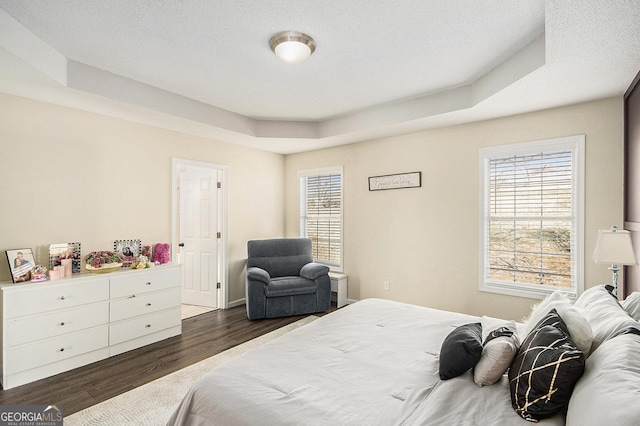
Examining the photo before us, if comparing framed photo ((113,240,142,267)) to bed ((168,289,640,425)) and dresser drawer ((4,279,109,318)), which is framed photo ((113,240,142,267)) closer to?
dresser drawer ((4,279,109,318))

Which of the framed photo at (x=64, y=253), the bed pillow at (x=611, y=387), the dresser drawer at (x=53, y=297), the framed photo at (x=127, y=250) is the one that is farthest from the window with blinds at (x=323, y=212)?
the bed pillow at (x=611, y=387)

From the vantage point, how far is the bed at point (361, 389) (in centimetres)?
123

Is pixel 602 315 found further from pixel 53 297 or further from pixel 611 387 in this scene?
pixel 53 297

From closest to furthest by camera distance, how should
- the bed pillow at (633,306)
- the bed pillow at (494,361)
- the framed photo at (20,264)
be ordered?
the bed pillow at (494,361)
the bed pillow at (633,306)
the framed photo at (20,264)

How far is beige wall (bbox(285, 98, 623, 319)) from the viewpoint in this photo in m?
3.09

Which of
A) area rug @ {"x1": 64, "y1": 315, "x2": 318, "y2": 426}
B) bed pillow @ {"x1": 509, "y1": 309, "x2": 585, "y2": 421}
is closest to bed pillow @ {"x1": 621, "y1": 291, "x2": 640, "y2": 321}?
bed pillow @ {"x1": 509, "y1": 309, "x2": 585, "y2": 421}

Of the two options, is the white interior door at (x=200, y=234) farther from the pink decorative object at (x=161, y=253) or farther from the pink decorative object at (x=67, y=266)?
the pink decorative object at (x=67, y=266)

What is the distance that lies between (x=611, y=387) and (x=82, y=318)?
379 cm

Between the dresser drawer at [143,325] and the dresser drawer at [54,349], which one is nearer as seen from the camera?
the dresser drawer at [54,349]

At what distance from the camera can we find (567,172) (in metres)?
3.31

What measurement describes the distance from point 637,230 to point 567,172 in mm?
936

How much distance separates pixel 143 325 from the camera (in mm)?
3480

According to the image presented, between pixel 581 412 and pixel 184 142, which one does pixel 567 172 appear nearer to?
pixel 581 412

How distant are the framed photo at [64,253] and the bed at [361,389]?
2467 mm
